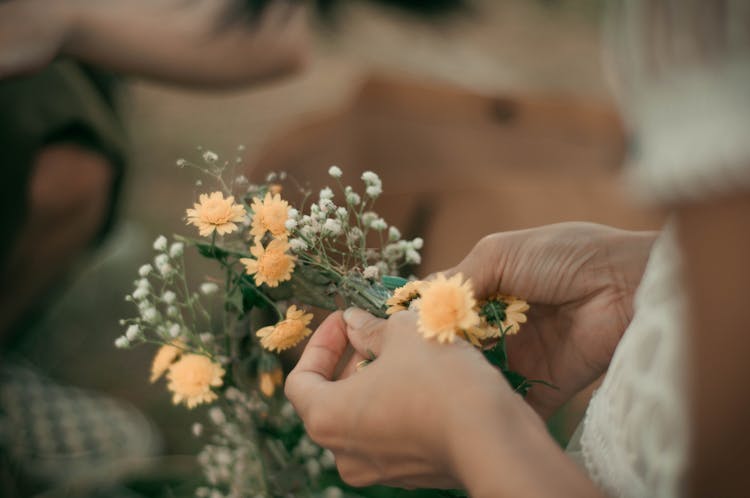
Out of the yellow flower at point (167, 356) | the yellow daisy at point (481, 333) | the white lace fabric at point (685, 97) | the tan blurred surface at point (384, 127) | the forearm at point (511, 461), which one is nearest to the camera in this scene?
the white lace fabric at point (685, 97)

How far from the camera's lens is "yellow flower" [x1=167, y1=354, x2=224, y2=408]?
51 centimetres

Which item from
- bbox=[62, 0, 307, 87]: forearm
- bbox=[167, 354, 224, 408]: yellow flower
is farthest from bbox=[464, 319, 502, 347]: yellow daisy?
bbox=[62, 0, 307, 87]: forearm

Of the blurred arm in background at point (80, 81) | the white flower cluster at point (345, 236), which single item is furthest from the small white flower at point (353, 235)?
the blurred arm in background at point (80, 81)

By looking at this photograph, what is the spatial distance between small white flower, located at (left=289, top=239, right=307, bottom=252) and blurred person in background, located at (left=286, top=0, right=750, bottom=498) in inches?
2.4

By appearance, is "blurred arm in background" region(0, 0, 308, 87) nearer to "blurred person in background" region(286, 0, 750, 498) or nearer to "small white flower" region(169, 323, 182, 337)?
"small white flower" region(169, 323, 182, 337)

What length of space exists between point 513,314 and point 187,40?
817 mm

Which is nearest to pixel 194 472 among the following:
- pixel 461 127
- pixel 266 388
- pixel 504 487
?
pixel 266 388

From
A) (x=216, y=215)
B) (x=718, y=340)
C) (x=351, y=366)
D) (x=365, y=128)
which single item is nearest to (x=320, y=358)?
(x=351, y=366)

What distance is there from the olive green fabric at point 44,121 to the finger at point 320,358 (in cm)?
73

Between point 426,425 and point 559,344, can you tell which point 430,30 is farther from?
point 426,425

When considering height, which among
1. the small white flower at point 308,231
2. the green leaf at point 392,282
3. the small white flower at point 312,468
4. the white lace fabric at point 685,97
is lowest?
the small white flower at point 312,468

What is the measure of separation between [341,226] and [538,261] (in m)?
0.16

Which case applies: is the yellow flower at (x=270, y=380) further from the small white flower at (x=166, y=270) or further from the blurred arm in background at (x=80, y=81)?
the blurred arm in background at (x=80, y=81)

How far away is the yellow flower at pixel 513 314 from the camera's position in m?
0.49
